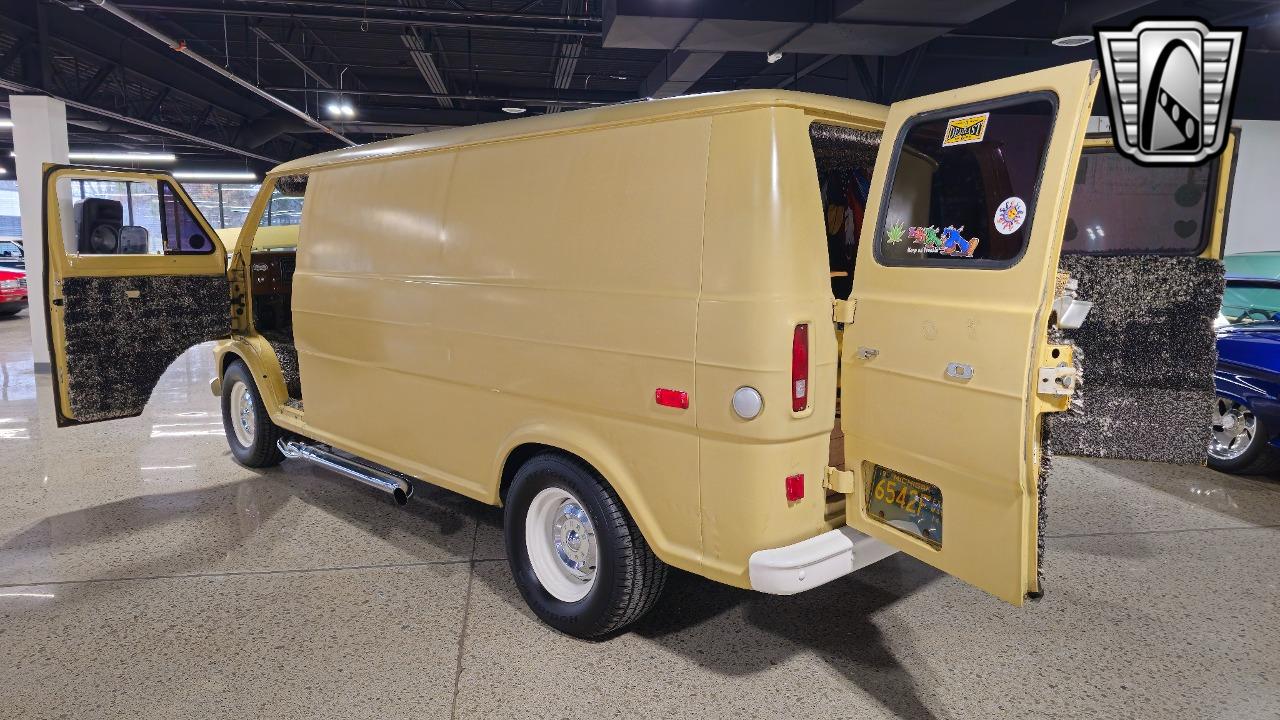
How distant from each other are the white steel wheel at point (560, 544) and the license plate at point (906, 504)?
1183 millimetres

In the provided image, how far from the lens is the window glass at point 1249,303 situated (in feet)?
20.2

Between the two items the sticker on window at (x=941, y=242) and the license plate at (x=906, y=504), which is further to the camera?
the license plate at (x=906, y=504)

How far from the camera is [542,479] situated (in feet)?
11.0

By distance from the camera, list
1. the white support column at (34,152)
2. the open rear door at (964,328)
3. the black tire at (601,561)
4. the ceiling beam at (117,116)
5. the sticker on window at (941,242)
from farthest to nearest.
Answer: the white support column at (34,152), the ceiling beam at (117,116), the black tire at (601,561), the sticker on window at (941,242), the open rear door at (964,328)

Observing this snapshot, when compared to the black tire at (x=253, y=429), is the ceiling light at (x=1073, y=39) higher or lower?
higher

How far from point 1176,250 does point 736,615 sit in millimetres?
2988

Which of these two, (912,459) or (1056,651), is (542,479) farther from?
(1056,651)

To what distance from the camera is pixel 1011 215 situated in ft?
7.87

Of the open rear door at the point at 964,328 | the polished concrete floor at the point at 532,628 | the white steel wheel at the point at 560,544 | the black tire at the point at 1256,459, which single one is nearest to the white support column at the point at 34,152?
the polished concrete floor at the point at 532,628

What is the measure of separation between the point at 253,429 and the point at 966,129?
5098mm

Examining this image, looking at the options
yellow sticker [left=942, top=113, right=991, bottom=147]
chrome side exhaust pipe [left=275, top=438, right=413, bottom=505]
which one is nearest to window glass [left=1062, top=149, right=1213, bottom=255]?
yellow sticker [left=942, top=113, right=991, bottom=147]

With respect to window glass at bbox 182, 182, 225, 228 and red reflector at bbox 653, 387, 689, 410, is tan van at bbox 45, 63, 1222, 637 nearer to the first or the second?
red reflector at bbox 653, 387, 689, 410

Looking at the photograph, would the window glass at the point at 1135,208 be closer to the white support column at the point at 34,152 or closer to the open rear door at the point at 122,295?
the open rear door at the point at 122,295

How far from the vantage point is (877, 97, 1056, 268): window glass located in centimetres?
239
